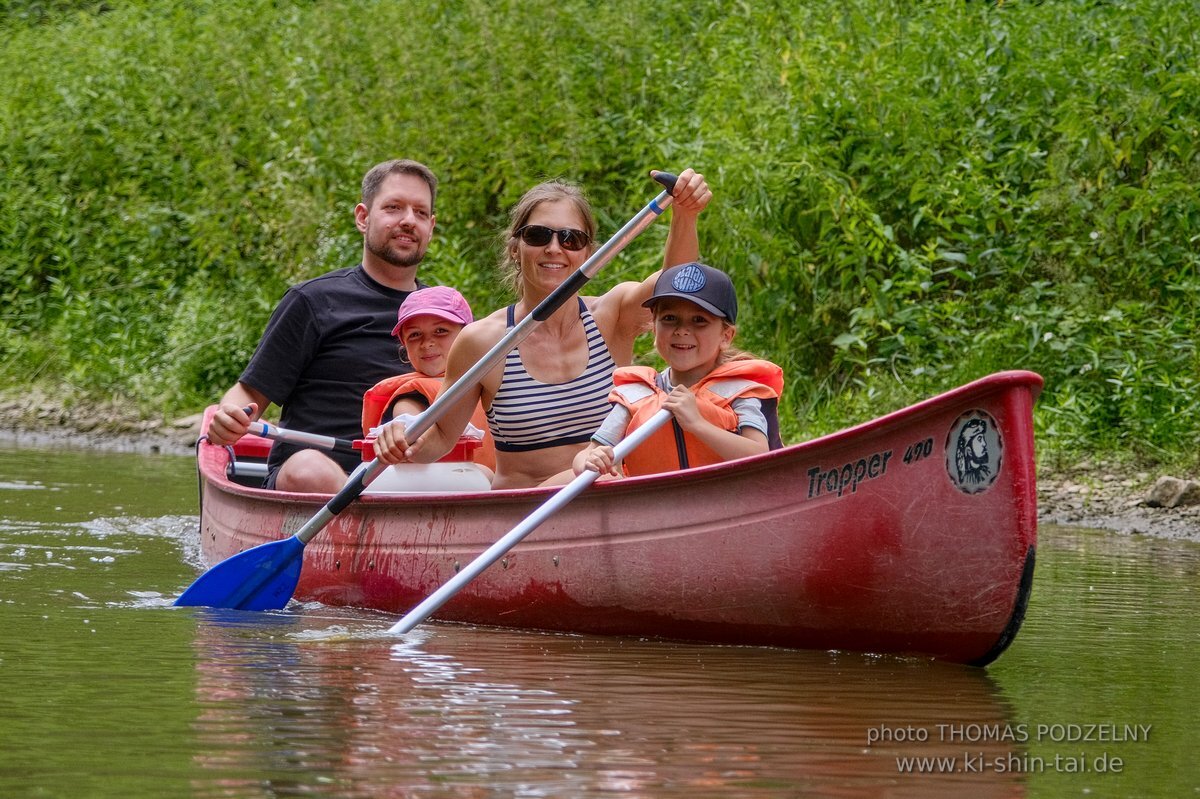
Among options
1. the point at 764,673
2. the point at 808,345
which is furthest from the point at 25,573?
the point at 808,345

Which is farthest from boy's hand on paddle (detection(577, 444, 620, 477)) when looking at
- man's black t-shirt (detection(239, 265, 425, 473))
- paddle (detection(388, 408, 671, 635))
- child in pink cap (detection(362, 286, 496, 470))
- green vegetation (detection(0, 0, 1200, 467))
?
green vegetation (detection(0, 0, 1200, 467))

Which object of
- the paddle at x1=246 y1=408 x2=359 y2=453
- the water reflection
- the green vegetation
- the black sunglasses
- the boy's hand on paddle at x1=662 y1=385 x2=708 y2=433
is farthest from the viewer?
the green vegetation

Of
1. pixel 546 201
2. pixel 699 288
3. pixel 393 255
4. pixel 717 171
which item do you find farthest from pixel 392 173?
pixel 717 171

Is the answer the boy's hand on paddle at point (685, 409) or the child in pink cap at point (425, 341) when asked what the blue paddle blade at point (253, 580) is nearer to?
the child in pink cap at point (425, 341)

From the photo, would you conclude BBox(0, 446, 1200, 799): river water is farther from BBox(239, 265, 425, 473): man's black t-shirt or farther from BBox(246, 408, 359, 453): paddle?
BBox(239, 265, 425, 473): man's black t-shirt

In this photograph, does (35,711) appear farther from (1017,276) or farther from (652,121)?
(652,121)

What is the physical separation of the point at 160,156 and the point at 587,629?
29.1 ft

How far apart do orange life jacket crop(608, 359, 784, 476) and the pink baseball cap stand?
927 mm

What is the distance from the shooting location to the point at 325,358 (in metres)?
5.53

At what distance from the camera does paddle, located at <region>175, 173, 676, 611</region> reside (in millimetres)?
4316

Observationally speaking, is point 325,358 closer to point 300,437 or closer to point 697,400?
point 300,437

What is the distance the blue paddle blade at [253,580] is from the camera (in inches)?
184

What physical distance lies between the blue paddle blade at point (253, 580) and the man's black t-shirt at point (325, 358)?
73cm

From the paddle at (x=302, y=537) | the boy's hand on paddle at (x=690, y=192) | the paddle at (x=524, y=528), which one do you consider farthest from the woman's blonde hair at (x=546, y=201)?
the paddle at (x=524, y=528)
